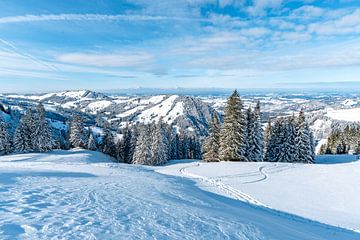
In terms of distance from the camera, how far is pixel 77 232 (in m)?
7.32


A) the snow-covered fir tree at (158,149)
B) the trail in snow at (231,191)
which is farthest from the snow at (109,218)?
the snow-covered fir tree at (158,149)

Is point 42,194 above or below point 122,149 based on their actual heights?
above

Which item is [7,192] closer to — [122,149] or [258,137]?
[258,137]

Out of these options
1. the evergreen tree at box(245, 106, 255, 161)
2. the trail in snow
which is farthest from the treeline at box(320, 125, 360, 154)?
the trail in snow

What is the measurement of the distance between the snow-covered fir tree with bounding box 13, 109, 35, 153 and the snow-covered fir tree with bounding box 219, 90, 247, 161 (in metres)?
37.6

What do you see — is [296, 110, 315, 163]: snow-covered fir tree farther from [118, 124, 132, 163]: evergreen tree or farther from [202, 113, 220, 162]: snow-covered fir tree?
[118, 124, 132, 163]: evergreen tree

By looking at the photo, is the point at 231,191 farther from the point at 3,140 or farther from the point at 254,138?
the point at 3,140

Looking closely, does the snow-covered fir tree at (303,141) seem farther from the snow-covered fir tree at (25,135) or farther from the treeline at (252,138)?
the snow-covered fir tree at (25,135)

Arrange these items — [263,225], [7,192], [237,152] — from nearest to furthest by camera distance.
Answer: [7,192]
[263,225]
[237,152]

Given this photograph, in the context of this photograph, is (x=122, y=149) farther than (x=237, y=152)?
Yes

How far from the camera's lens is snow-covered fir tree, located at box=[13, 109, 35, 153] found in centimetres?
5250

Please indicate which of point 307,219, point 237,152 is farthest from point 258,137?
point 307,219

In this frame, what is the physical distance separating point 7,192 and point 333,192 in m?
25.3

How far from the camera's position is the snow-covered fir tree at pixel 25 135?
172ft
